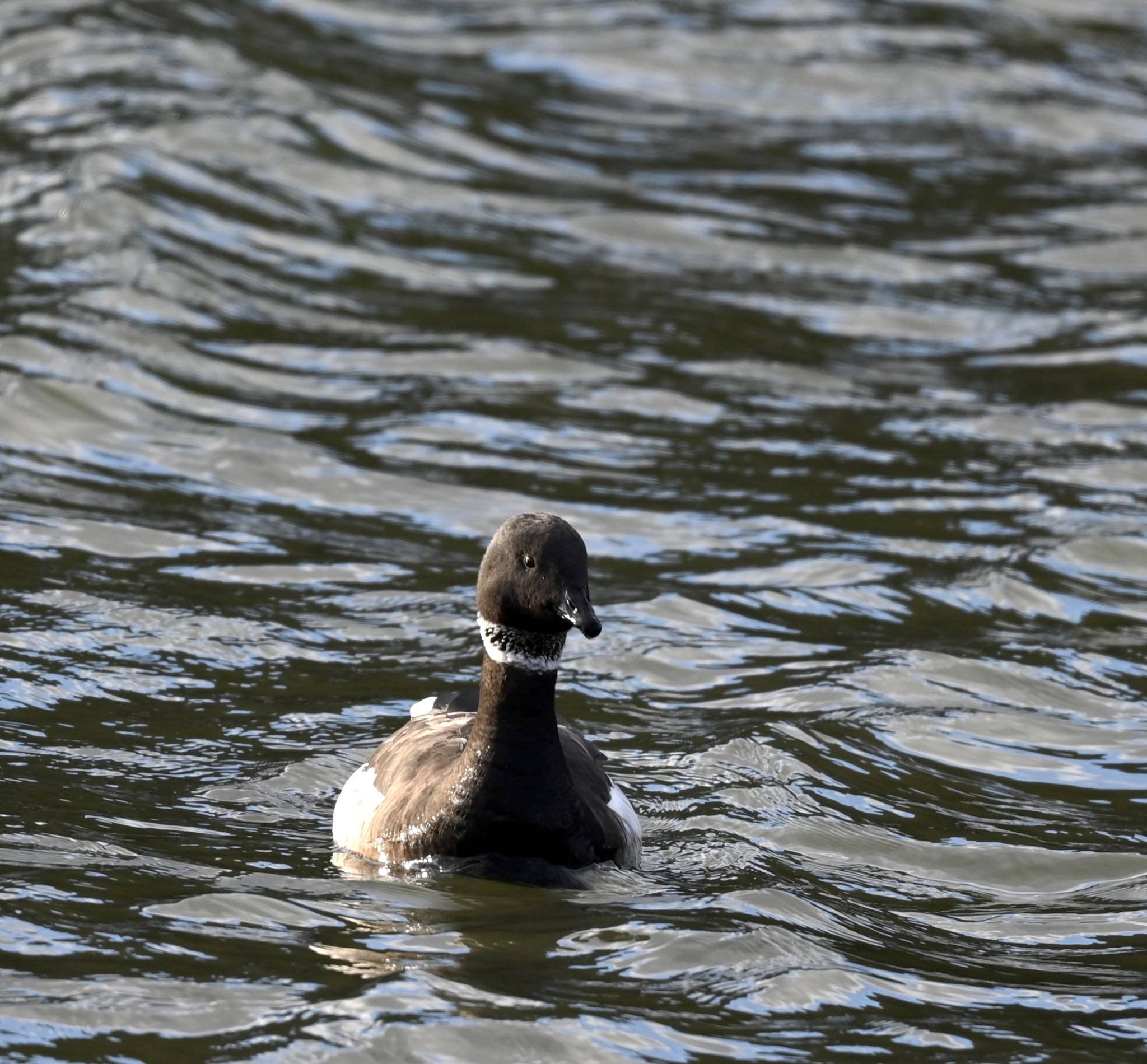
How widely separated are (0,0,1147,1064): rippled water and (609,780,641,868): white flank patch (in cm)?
14

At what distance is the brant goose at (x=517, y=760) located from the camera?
7734mm

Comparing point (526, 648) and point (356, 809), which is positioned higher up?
point (526, 648)

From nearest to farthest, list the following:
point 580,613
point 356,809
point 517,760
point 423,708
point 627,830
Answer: point 580,613, point 517,760, point 627,830, point 356,809, point 423,708

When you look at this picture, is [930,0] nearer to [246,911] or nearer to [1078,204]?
[1078,204]

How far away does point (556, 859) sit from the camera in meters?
7.87

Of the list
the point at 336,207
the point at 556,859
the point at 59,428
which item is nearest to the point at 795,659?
the point at 556,859

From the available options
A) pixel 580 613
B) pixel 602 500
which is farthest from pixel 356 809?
pixel 602 500

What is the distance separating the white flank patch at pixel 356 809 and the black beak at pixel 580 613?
1254 millimetres

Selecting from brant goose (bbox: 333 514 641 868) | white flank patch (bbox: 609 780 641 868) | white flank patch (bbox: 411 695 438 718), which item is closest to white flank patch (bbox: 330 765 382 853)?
brant goose (bbox: 333 514 641 868)

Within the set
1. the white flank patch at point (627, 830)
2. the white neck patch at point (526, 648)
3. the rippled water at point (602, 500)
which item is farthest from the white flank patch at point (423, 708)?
the white neck patch at point (526, 648)

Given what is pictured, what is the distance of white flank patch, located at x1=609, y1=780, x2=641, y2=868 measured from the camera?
812 centimetres

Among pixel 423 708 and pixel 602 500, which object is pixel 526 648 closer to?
pixel 423 708

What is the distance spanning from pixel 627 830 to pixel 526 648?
91 centimetres

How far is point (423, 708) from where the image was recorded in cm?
935
